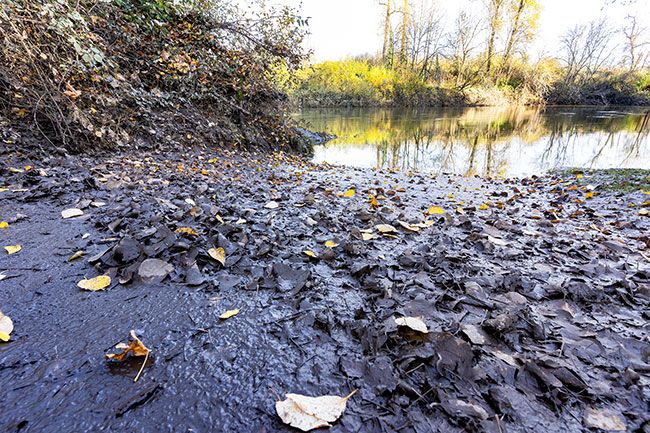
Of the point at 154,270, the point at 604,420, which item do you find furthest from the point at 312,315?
the point at 604,420

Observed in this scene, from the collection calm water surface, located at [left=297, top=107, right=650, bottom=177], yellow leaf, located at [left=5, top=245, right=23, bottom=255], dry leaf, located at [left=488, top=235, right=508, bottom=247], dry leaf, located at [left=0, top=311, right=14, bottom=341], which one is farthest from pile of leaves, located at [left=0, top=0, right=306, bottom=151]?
dry leaf, located at [left=488, top=235, right=508, bottom=247]

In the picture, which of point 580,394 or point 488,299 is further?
point 488,299

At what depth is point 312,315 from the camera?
134 cm

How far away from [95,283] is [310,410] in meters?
1.20

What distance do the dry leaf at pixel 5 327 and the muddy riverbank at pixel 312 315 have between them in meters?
0.03

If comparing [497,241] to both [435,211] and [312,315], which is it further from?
[312,315]

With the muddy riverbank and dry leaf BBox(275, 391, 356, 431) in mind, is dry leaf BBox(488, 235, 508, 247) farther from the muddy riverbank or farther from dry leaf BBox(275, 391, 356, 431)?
dry leaf BBox(275, 391, 356, 431)

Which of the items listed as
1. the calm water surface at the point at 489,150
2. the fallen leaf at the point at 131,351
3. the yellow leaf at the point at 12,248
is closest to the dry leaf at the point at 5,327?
the fallen leaf at the point at 131,351

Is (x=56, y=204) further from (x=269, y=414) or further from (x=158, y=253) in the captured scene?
(x=269, y=414)

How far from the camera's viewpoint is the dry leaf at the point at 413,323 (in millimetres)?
1207

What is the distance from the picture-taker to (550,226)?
262 centimetres

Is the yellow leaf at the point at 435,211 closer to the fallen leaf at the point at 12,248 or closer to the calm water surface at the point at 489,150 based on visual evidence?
the fallen leaf at the point at 12,248

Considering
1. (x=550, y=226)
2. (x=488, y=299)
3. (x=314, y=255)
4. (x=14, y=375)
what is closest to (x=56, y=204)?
(x=14, y=375)

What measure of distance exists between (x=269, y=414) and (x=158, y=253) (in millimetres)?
1137
